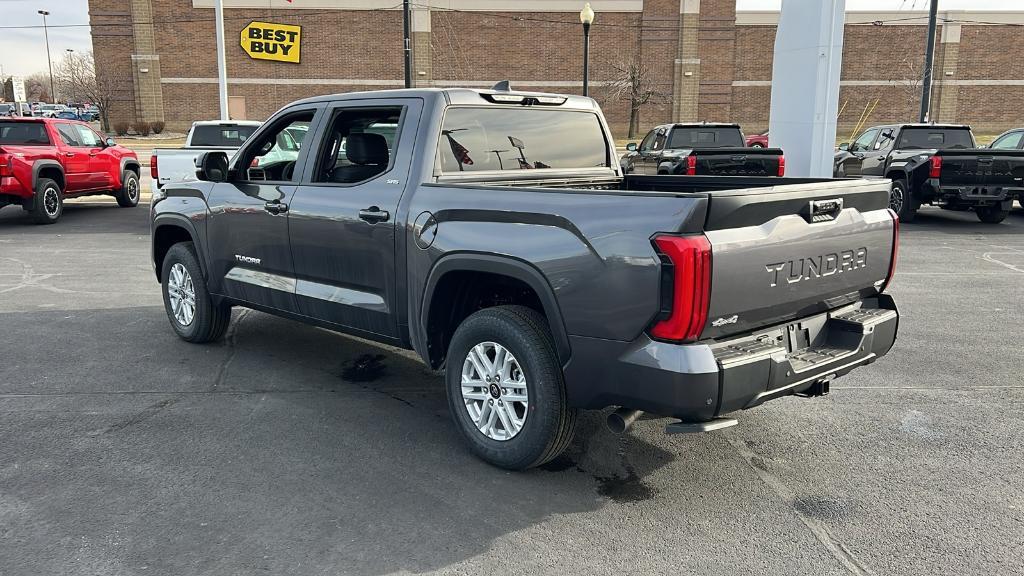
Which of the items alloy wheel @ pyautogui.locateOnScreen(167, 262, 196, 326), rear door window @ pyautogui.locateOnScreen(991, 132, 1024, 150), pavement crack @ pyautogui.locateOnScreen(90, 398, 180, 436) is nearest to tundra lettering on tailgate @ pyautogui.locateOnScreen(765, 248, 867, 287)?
pavement crack @ pyautogui.locateOnScreen(90, 398, 180, 436)

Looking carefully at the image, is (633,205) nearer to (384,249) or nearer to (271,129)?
(384,249)

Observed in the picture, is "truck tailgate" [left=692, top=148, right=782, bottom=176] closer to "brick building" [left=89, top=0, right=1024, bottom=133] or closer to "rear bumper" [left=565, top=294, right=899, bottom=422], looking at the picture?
"rear bumper" [left=565, top=294, right=899, bottom=422]

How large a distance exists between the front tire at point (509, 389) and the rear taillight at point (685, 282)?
761 mm

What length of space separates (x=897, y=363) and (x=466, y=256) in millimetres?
3862

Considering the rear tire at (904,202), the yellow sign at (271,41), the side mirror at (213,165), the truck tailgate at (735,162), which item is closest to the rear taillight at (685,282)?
the side mirror at (213,165)

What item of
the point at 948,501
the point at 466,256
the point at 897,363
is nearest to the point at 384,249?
the point at 466,256

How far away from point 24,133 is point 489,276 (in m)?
14.3

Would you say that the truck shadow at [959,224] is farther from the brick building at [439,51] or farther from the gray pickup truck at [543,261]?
the brick building at [439,51]

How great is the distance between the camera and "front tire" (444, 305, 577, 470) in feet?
12.9

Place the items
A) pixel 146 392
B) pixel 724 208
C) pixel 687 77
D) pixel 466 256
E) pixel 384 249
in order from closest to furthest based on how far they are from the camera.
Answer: pixel 724 208 < pixel 466 256 < pixel 384 249 < pixel 146 392 < pixel 687 77

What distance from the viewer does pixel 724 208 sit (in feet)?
11.2

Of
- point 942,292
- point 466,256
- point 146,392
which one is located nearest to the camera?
point 466,256

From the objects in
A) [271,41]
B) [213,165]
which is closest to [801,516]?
[213,165]

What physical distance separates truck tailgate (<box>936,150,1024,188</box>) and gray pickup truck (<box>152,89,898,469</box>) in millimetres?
10303
